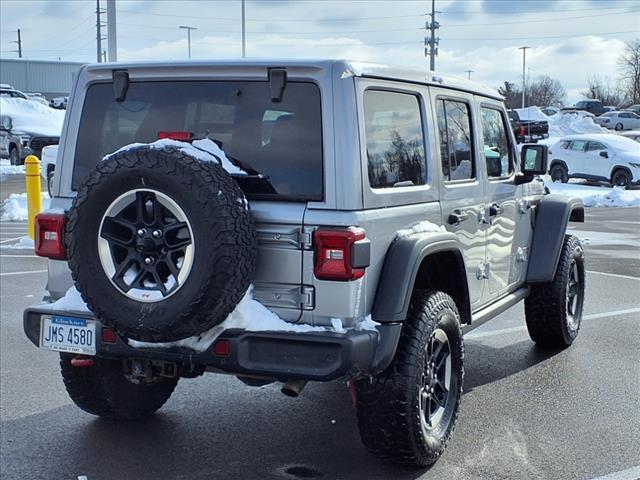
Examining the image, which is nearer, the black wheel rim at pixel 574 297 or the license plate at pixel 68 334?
the license plate at pixel 68 334

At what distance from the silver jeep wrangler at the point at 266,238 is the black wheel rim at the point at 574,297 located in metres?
2.25

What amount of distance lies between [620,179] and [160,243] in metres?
20.8

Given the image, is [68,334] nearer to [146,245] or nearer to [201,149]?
[146,245]

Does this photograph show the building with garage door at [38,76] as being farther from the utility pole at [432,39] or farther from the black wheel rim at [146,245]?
the black wheel rim at [146,245]

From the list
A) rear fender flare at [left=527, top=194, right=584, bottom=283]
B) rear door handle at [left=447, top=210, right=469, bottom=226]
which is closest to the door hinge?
rear door handle at [left=447, top=210, right=469, bottom=226]

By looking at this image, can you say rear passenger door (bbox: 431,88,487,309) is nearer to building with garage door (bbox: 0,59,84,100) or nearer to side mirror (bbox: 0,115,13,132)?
side mirror (bbox: 0,115,13,132)

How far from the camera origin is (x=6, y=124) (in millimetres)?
30219

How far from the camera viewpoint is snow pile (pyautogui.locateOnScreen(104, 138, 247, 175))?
12.1 feet

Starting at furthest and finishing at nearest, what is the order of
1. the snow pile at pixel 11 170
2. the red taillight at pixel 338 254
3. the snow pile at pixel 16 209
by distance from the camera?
the snow pile at pixel 11 170 < the snow pile at pixel 16 209 < the red taillight at pixel 338 254

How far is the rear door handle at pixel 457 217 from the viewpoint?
15.0 feet

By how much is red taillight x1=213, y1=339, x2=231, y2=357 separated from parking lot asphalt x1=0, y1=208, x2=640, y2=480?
0.76 meters

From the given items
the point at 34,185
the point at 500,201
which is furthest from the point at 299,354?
the point at 34,185

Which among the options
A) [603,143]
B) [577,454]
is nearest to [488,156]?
[577,454]

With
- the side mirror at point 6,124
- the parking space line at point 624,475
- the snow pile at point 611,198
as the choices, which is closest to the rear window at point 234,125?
the parking space line at point 624,475
